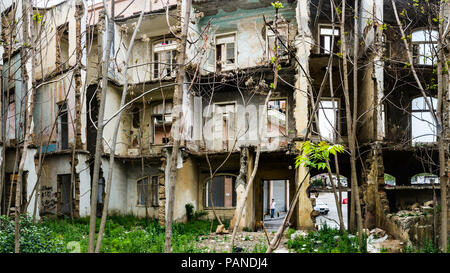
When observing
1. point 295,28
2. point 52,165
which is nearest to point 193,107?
point 295,28

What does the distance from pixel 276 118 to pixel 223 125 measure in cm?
241

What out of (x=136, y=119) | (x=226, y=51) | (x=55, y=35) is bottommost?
(x=136, y=119)

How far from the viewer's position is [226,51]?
647 inches

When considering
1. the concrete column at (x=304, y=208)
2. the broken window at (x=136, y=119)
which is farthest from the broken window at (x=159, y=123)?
the concrete column at (x=304, y=208)

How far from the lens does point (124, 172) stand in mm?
17500

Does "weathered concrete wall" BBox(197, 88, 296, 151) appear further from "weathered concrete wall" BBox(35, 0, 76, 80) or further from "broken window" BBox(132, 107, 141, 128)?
"weathered concrete wall" BBox(35, 0, 76, 80)

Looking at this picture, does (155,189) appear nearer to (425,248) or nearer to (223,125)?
(223,125)

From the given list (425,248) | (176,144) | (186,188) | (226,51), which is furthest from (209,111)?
(176,144)

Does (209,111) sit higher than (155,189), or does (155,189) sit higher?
(209,111)

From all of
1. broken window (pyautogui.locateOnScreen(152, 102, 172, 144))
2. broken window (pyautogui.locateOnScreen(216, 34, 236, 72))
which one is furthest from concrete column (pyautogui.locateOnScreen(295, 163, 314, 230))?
broken window (pyautogui.locateOnScreen(152, 102, 172, 144))

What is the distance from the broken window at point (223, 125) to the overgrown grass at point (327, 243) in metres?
6.33

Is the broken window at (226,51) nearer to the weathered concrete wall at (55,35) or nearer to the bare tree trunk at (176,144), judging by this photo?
the weathered concrete wall at (55,35)

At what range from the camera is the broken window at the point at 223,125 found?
15812mm
